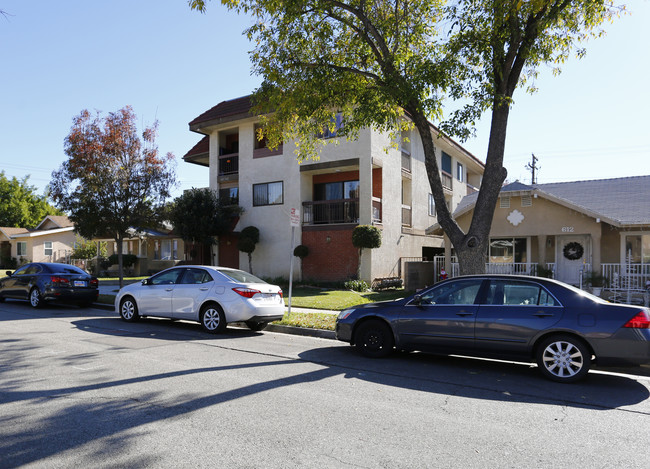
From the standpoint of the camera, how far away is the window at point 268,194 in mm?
23406

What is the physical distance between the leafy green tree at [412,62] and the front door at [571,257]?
951 cm

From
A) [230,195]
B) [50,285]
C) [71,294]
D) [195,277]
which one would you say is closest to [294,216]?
[195,277]

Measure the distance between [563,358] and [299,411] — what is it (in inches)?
154

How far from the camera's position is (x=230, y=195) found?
25734 mm

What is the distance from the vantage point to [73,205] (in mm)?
16328

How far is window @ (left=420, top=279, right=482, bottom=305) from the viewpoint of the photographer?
7439 millimetres

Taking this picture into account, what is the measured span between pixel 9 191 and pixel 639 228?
6019 centimetres

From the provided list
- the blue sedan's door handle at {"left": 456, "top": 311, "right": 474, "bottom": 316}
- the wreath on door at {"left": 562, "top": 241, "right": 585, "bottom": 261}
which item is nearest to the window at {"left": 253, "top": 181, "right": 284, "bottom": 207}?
the wreath on door at {"left": 562, "top": 241, "right": 585, "bottom": 261}

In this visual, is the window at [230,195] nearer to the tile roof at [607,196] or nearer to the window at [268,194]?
the window at [268,194]

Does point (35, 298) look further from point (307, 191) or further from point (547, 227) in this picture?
point (547, 227)

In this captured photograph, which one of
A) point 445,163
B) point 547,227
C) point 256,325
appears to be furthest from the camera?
point 445,163

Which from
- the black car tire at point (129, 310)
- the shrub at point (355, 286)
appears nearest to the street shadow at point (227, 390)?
the black car tire at point (129, 310)

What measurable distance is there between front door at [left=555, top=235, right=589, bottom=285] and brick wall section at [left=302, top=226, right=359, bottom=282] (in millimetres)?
8142

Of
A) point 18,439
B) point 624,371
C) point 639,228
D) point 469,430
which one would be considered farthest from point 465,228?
point 18,439
